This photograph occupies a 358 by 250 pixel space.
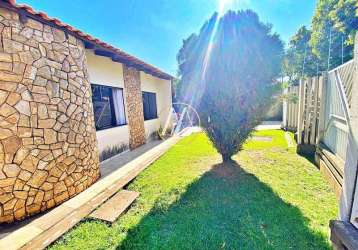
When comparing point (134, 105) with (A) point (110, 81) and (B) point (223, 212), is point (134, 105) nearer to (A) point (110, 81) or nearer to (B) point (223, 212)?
(A) point (110, 81)

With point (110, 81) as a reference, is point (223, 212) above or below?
below

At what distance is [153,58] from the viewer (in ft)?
63.7

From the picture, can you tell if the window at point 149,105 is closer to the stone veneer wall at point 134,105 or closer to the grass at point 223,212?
the stone veneer wall at point 134,105

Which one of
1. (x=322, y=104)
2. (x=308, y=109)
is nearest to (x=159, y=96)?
(x=308, y=109)

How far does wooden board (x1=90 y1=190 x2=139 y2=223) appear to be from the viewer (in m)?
3.37

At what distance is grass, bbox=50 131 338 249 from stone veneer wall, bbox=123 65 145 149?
3.79 metres

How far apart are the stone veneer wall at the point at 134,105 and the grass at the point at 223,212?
3785 millimetres

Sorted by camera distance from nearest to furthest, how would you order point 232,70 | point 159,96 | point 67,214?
1. point 67,214
2. point 232,70
3. point 159,96

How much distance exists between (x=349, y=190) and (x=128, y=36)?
46.2ft

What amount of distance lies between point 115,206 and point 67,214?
2.81 ft

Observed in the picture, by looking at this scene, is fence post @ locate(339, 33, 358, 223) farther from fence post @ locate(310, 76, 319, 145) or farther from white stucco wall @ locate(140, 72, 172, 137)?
white stucco wall @ locate(140, 72, 172, 137)

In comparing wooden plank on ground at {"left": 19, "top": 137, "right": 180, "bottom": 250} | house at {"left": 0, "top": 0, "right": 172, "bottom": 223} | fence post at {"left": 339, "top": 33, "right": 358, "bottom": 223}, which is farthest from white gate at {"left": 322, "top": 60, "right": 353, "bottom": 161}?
house at {"left": 0, "top": 0, "right": 172, "bottom": 223}

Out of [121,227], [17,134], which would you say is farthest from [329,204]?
[17,134]

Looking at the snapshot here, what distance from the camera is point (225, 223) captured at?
3021 millimetres
